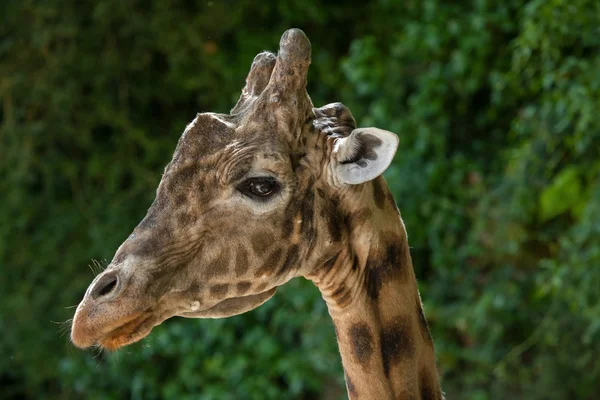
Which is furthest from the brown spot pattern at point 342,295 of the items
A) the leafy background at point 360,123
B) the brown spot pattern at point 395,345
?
the leafy background at point 360,123

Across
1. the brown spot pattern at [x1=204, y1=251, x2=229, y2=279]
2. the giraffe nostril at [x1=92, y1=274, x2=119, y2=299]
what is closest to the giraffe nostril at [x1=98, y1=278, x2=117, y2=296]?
the giraffe nostril at [x1=92, y1=274, x2=119, y2=299]

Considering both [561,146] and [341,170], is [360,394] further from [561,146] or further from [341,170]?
[561,146]

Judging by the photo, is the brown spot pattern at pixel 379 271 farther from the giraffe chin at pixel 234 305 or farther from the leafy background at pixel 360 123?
the leafy background at pixel 360 123

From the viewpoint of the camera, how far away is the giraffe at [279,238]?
188cm

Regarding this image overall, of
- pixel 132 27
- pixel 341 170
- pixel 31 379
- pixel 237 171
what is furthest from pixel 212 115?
pixel 31 379

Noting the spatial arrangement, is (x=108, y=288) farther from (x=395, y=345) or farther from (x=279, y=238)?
(x=395, y=345)

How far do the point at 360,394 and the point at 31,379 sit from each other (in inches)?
158

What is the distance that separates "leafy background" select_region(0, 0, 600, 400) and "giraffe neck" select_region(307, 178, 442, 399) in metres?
1.98

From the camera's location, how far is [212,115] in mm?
1974

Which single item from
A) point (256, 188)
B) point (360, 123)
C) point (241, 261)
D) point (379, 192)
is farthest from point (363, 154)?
point (360, 123)

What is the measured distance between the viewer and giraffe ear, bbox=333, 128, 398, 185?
1935mm

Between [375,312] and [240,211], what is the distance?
368mm

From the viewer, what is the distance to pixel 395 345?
2.02 m

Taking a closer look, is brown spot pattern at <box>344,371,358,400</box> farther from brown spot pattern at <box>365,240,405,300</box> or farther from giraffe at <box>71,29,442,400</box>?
brown spot pattern at <box>365,240,405,300</box>
